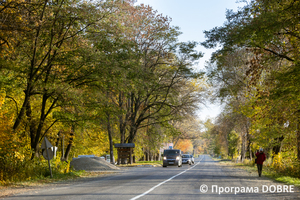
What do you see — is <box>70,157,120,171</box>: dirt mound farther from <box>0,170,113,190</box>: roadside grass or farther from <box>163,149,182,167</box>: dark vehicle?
<box>163,149,182,167</box>: dark vehicle

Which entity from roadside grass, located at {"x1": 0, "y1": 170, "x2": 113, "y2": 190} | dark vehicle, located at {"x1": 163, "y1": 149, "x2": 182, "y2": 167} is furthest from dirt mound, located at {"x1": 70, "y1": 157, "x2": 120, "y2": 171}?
dark vehicle, located at {"x1": 163, "y1": 149, "x2": 182, "y2": 167}

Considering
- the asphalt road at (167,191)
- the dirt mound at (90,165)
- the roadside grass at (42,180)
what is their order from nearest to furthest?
the asphalt road at (167,191) → the roadside grass at (42,180) → the dirt mound at (90,165)

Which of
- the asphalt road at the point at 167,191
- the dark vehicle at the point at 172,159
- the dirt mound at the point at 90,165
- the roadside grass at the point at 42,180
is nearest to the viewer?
the asphalt road at the point at 167,191

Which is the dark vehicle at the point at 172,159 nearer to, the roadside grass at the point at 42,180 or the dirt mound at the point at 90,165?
the dirt mound at the point at 90,165

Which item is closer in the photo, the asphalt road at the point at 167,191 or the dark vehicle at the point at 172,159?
the asphalt road at the point at 167,191

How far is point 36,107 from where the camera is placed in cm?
2539

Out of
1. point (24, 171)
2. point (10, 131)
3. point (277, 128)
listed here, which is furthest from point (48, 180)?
point (277, 128)

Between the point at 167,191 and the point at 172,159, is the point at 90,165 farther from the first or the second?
the point at 167,191

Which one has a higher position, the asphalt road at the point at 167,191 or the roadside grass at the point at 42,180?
the asphalt road at the point at 167,191

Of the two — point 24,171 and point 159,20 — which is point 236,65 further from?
point 24,171

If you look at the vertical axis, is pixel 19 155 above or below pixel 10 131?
below

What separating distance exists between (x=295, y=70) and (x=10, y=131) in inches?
556

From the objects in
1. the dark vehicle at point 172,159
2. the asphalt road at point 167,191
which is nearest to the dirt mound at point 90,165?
the dark vehicle at point 172,159

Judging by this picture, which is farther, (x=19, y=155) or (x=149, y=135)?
(x=149, y=135)
